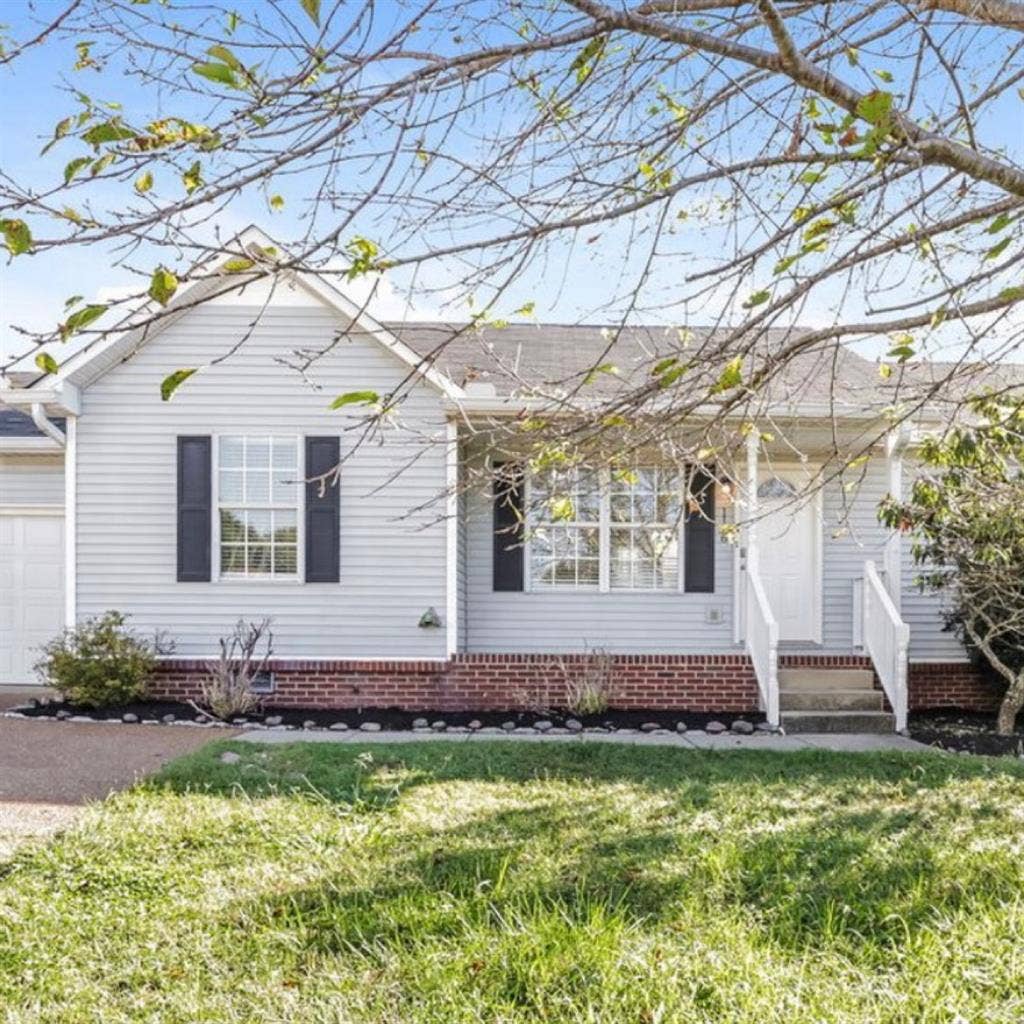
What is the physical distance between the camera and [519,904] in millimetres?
3809

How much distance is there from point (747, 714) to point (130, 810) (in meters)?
6.51

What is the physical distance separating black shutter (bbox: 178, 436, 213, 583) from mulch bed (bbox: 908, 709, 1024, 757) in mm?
7447

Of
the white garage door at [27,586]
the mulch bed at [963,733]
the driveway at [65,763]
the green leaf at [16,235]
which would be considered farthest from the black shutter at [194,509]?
the green leaf at [16,235]

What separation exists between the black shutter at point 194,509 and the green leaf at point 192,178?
7582 mm

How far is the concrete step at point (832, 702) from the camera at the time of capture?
9594mm

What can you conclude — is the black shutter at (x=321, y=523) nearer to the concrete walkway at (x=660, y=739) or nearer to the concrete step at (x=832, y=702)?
the concrete walkway at (x=660, y=739)

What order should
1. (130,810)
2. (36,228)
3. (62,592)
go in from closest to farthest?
(36,228)
(130,810)
(62,592)

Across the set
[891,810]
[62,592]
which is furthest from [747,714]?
[62,592]

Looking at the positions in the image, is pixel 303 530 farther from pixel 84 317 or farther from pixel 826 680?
pixel 84 317

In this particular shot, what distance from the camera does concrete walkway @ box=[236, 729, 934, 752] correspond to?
8008mm

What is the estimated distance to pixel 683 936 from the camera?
3541 mm

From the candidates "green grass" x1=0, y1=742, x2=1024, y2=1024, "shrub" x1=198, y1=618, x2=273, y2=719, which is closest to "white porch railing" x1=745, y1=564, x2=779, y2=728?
"green grass" x1=0, y1=742, x2=1024, y2=1024

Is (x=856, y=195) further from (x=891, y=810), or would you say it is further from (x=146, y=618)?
(x=146, y=618)

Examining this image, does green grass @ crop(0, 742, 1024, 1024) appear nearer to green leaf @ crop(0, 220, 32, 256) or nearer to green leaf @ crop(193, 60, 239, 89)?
green leaf @ crop(0, 220, 32, 256)
